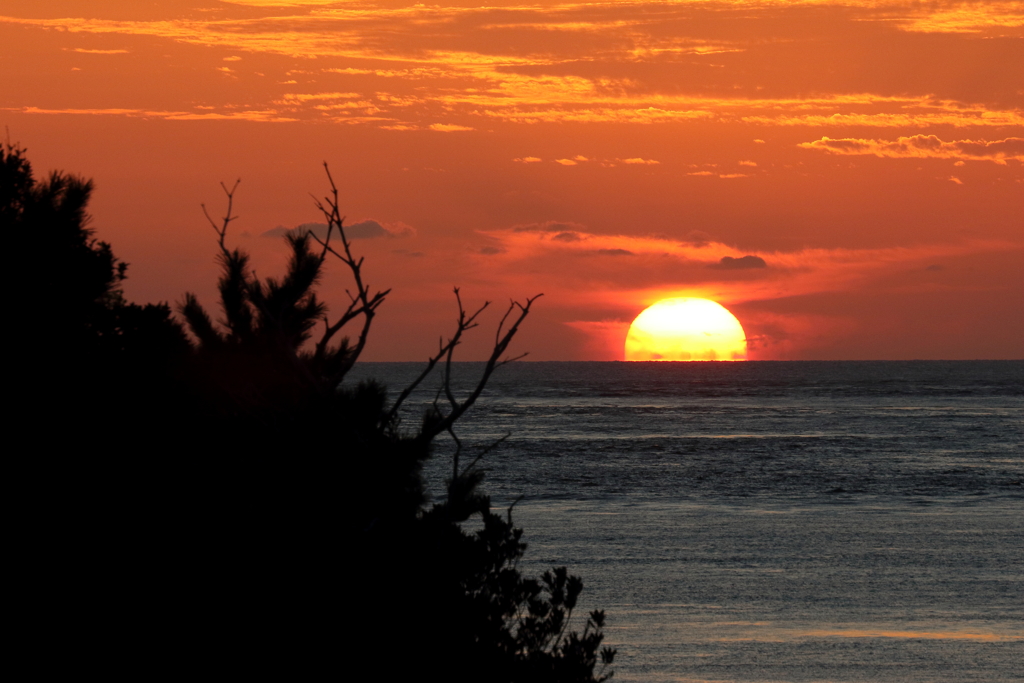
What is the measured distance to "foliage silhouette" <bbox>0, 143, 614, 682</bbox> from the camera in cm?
761

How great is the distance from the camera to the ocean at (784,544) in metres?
11.4

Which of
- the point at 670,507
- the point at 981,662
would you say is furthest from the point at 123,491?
the point at 670,507

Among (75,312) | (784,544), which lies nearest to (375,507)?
(75,312)

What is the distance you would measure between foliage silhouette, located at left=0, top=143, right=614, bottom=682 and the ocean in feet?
10.6

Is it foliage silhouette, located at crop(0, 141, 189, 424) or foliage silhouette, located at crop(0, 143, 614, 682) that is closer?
foliage silhouette, located at crop(0, 143, 614, 682)

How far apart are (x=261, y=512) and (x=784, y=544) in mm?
12907

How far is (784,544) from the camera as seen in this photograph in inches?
746

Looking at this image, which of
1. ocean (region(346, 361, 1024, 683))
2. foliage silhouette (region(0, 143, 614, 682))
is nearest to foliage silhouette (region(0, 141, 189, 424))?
foliage silhouette (region(0, 143, 614, 682))

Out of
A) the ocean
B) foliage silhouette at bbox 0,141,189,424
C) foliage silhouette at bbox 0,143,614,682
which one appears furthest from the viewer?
the ocean

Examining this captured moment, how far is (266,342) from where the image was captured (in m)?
8.66

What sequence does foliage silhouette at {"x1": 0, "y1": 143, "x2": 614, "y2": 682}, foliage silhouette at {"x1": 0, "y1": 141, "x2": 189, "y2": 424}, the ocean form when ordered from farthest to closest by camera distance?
the ocean < foliage silhouette at {"x1": 0, "y1": 141, "x2": 189, "y2": 424} < foliage silhouette at {"x1": 0, "y1": 143, "x2": 614, "y2": 682}

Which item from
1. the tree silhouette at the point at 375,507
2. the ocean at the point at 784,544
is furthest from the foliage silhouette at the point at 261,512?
the ocean at the point at 784,544

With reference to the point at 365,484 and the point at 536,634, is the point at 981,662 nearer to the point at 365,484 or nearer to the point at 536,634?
the point at 536,634

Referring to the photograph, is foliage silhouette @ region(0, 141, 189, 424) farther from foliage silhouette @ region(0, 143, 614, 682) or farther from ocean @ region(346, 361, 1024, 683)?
ocean @ region(346, 361, 1024, 683)
